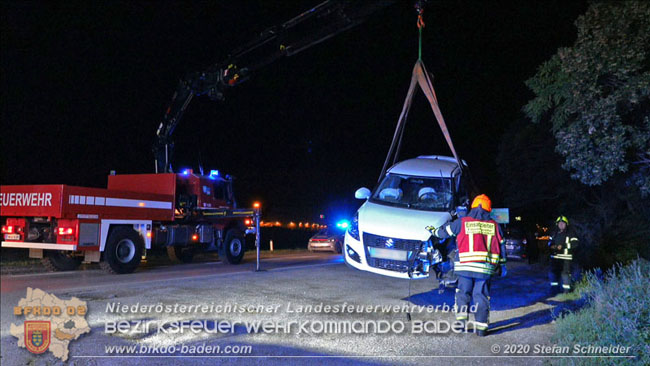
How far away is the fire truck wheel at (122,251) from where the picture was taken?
13.0 metres

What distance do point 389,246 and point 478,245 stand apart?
189 centimetres

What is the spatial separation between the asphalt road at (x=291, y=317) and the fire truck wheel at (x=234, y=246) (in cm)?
395

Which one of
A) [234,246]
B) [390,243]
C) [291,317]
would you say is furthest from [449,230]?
[234,246]

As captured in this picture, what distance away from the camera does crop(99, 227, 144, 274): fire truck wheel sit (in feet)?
42.7

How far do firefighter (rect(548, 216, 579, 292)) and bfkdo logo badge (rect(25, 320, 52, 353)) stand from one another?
9.14 meters

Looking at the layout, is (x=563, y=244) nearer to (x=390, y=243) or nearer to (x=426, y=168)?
(x=426, y=168)

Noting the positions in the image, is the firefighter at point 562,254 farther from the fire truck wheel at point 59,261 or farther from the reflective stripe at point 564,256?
the fire truck wheel at point 59,261

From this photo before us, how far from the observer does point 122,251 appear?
44.0ft

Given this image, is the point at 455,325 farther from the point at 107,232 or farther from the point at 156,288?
the point at 107,232

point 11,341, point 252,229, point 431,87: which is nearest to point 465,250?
point 431,87

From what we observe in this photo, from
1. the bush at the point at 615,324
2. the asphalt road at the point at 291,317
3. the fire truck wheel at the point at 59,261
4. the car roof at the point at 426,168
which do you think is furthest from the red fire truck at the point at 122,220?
the bush at the point at 615,324

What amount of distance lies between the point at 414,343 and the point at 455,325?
1.21 metres

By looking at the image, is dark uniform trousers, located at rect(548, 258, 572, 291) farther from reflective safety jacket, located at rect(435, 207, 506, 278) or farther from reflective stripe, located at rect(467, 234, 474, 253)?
reflective stripe, located at rect(467, 234, 474, 253)

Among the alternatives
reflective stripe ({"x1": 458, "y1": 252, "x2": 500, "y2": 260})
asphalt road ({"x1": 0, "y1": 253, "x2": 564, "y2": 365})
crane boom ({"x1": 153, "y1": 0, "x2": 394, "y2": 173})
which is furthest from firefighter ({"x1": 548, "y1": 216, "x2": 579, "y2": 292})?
crane boom ({"x1": 153, "y1": 0, "x2": 394, "y2": 173})
